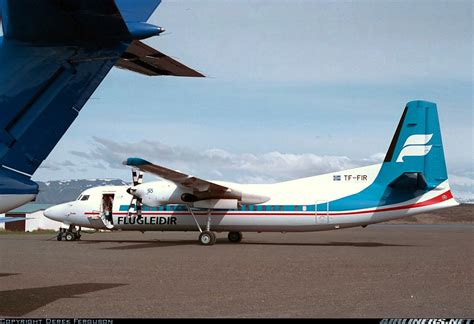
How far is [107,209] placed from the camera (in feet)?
104

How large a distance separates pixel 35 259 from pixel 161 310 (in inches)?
476

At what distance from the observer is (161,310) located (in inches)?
401

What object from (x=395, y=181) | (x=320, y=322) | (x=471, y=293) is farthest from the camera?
(x=395, y=181)

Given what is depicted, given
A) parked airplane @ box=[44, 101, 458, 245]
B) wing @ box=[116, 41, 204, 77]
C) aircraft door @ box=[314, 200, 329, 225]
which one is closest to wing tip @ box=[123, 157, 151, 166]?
parked airplane @ box=[44, 101, 458, 245]

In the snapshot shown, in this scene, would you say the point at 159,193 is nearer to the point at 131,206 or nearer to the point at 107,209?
the point at 131,206

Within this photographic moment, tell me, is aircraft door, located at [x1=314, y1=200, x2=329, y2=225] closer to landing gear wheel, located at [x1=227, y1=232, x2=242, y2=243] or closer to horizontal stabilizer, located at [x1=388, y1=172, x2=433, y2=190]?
horizontal stabilizer, located at [x1=388, y1=172, x2=433, y2=190]

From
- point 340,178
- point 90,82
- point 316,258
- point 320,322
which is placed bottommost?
point 320,322

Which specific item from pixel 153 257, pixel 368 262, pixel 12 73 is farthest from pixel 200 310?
pixel 153 257

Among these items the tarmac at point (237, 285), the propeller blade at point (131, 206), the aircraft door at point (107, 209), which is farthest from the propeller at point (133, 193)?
the tarmac at point (237, 285)

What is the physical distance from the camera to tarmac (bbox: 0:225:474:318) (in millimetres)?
10148

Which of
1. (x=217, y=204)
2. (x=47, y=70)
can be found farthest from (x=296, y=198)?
(x=47, y=70)

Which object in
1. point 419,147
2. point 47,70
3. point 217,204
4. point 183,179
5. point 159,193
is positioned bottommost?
point 47,70

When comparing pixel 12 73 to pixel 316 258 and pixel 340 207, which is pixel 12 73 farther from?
pixel 340 207

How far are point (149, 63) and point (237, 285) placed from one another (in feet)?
21.7
